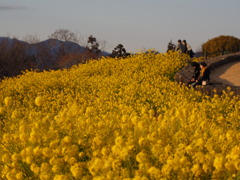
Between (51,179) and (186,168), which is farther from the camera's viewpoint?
(51,179)

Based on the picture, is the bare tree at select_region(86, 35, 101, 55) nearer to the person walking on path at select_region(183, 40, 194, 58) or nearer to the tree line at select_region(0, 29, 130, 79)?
the tree line at select_region(0, 29, 130, 79)

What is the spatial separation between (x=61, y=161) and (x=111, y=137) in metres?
0.85

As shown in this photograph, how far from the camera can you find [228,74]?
46.5 feet

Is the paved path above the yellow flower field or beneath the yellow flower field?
above

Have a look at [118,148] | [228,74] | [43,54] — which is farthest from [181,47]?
[43,54]

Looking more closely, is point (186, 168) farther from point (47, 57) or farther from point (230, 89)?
point (47, 57)

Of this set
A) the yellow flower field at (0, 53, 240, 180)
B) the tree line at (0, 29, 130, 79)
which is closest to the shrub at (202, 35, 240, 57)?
the tree line at (0, 29, 130, 79)

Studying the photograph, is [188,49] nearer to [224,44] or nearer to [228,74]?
[228,74]

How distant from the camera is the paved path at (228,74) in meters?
13.3

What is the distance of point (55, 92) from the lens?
13.1m

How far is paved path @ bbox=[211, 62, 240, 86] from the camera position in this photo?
43.7 ft

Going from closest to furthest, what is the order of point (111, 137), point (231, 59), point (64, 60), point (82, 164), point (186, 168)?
1. point (186, 168)
2. point (82, 164)
3. point (111, 137)
4. point (231, 59)
5. point (64, 60)

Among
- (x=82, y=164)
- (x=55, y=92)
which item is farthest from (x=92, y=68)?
(x=82, y=164)

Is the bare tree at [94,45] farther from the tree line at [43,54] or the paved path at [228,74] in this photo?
the paved path at [228,74]
